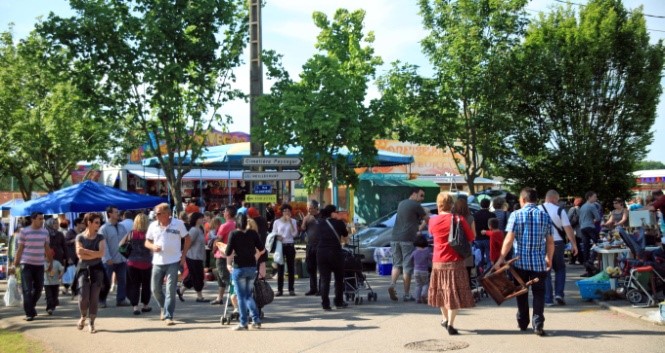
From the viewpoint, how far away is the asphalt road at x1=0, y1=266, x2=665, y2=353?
28.2 feet

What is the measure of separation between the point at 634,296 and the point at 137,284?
7624 mm

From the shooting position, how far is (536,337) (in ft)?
29.0

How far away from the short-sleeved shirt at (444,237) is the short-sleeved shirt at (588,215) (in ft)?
28.5

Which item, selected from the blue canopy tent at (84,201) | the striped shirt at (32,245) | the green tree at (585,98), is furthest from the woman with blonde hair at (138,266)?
the green tree at (585,98)

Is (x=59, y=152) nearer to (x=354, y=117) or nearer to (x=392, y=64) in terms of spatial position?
(x=392, y=64)

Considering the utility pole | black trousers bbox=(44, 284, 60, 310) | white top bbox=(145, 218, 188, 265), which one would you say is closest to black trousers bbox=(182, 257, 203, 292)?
black trousers bbox=(44, 284, 60, 310)

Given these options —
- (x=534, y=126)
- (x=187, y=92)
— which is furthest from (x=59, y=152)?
(x=534, y=126)

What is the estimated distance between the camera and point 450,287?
9.09m

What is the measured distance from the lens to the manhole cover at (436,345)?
8391 millimetres

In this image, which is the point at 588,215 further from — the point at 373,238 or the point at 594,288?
the point at 594,288

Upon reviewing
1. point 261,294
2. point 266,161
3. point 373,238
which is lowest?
point 261,294

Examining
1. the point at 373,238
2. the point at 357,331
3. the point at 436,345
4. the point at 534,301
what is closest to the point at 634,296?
the point at 534,301

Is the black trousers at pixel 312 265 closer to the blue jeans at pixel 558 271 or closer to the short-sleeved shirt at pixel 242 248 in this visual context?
the short-sleeved shirt at pixel 242 248

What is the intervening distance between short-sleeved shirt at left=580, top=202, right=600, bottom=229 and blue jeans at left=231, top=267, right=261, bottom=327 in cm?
954
